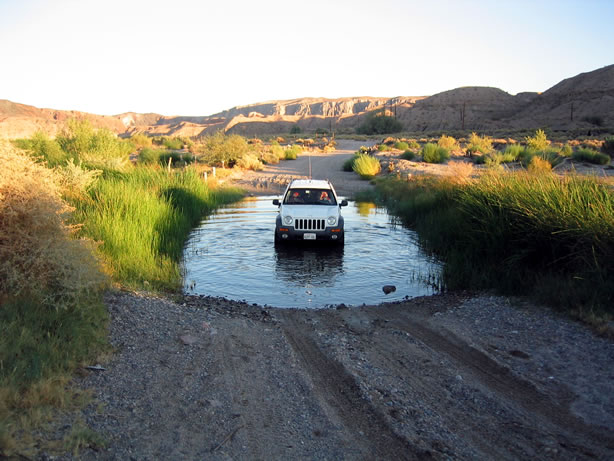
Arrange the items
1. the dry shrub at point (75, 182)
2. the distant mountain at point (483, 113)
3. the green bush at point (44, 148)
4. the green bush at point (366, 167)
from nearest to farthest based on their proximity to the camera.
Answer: the dry shrub at point (75, 182) → the green bush at point (44, 148) → the green bush at point (366, 167) → the distant mountain at point (483, 113)

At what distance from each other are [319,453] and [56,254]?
4.10 meters

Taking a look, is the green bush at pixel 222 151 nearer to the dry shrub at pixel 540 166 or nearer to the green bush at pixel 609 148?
the dry shrub at pixel 540 166

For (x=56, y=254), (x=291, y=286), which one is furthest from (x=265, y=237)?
(x=56, y=254)

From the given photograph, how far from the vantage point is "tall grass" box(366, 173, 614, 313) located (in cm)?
861

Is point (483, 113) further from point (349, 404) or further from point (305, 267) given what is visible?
point (349, 404)

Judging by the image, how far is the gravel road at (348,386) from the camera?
186 inches

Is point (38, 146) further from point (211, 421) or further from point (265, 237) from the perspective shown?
point (211, 421)

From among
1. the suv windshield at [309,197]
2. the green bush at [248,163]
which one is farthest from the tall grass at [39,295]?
the green bush at [248,163]

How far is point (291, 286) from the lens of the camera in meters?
10.9

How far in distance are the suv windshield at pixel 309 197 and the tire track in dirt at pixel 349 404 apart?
300 inches

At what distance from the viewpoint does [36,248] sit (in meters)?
6.71

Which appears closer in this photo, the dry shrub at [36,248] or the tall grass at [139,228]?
the dry shrub at [36,248]

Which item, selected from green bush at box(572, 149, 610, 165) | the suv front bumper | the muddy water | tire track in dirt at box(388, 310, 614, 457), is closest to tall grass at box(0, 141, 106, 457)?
the muddy water

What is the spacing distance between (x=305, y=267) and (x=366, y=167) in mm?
22940
